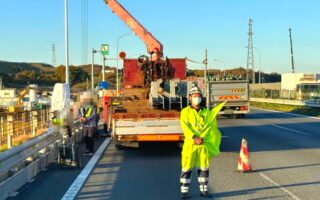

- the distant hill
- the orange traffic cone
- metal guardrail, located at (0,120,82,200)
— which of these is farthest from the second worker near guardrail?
the distant hill

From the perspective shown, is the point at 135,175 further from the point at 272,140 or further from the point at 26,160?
the point at 272,140

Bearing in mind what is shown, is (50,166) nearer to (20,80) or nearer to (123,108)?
(123,108)

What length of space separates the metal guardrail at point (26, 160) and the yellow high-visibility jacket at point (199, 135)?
277 centimetres

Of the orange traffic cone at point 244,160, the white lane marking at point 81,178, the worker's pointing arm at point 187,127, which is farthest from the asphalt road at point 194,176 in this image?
the worker's pointing arm at point 187,127

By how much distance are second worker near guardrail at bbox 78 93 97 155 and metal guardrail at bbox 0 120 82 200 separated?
93 cm

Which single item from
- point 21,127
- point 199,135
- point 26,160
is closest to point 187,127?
point 199,135

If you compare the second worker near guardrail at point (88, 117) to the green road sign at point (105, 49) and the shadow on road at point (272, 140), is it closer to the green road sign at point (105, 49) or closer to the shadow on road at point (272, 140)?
the shadow on road at point (272, 140)

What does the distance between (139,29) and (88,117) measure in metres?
7.92

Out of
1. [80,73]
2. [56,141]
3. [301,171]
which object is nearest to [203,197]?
[301,171]

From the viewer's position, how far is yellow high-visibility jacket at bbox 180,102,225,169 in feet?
23.1

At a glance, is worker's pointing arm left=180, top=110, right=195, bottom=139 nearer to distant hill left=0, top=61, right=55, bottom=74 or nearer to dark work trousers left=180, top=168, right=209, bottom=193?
dark work trousers left=180, top=168, right=209, bottom=193

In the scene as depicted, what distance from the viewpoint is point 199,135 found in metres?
7.06

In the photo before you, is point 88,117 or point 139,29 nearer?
point 88,117

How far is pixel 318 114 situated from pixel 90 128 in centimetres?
2268
